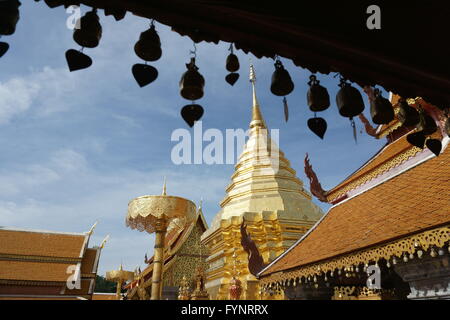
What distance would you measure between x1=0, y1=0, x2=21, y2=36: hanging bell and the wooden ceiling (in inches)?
8.5

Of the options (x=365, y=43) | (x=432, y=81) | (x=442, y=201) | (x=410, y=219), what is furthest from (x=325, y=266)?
(x=365, y=43)

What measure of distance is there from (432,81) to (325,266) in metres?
3.36

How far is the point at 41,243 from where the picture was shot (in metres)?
18.6

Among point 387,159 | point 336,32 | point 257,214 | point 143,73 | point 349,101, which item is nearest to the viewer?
point 143,73

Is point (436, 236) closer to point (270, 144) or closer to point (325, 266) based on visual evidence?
point (325, 266)

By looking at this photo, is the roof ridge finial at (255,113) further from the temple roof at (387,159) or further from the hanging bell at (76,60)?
the hanging bell at (76,60)

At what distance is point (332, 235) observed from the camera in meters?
5.90

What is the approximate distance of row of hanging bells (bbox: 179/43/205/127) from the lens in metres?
1.89

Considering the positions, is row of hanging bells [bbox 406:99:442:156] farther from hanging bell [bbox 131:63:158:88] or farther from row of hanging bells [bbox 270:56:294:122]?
hanging bell [bbox 131:63:158:88]

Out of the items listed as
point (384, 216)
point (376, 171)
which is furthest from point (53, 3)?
point (376, 171)

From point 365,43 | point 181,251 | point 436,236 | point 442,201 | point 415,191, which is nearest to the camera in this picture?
point 365,43

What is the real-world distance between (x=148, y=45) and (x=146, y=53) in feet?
0.13

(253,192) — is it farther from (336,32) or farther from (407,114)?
(336,32)

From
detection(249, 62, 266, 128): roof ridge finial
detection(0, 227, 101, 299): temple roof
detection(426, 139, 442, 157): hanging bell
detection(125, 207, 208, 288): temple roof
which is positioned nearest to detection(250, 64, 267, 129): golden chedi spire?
detection(249, 62, 266, 128): roof ridge finial
